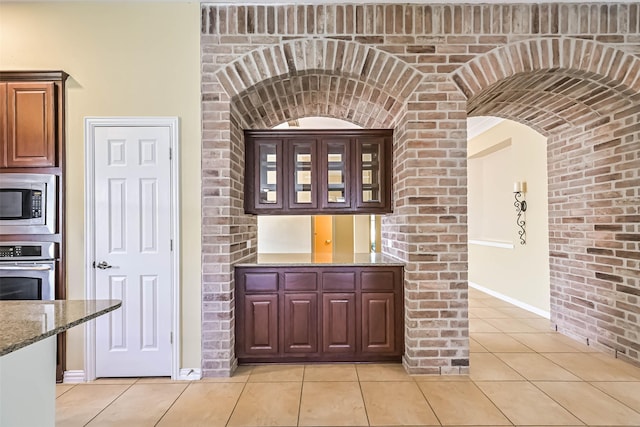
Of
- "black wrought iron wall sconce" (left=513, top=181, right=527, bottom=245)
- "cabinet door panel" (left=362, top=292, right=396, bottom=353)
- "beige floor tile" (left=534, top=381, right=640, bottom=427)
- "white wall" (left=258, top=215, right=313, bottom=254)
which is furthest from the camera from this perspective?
"white wall" (left=258, top=215, right=313, bottom=254)

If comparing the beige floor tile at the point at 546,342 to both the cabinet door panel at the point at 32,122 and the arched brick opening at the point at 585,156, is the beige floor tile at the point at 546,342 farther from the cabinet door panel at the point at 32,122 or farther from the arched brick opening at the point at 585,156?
the cabinet door panel at the point at 32,122

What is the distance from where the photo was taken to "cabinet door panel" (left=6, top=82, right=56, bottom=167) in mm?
2547

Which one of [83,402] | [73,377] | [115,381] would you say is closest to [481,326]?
[115,381]

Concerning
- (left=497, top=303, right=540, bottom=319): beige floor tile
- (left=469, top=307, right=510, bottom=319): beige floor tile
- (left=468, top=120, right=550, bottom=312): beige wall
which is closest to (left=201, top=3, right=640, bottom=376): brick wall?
(left=468, top=120, right=550, bottom=312): beige wall

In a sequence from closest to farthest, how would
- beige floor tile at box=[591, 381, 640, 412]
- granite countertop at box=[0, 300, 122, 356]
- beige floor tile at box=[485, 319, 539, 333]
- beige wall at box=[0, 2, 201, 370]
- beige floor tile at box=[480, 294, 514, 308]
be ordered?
granite countertop at box=[0, 300, 122, 356], beige floor tile at box=[591, 381, 640, 412], beige wall at box=[0, 2, 201, 370], beige floor tile at box=[485, 319, 539, 333], beige floor tile at box=[480, 294, 514, 308]

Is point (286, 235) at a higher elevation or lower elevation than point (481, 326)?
higher

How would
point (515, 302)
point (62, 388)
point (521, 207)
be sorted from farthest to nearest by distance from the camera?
point (515, 302)
point (521, 207)
point (62, 388)

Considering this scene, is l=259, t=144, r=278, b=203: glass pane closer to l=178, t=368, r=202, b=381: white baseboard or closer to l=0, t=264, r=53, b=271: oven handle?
l=178, t=368, r=202, b=381: white baseboard

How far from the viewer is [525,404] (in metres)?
2.21

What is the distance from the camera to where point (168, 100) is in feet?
8.66

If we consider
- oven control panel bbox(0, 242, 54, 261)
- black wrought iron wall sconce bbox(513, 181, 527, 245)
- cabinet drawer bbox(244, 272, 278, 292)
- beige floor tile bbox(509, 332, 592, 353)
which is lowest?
beige floor tile bbox(509, 332, 592, 353)

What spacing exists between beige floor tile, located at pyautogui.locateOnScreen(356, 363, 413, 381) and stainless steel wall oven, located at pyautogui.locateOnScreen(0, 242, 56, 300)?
2.47m

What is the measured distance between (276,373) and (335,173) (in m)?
1.80

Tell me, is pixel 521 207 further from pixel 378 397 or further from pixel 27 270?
pixel 27 270
